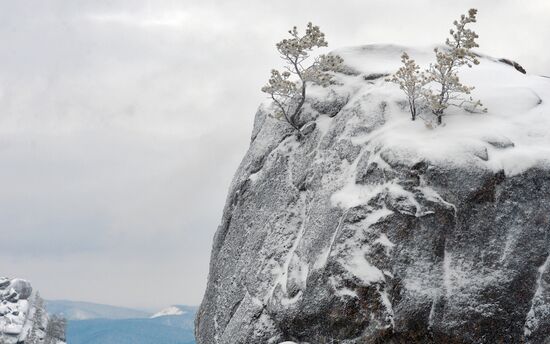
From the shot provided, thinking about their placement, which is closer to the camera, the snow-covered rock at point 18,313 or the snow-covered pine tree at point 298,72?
the snow-covered pine tree at point 298,72

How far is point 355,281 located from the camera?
14.9 m

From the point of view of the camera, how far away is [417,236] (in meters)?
14.7

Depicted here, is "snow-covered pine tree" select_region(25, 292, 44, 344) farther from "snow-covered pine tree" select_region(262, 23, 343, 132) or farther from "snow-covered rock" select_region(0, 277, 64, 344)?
"snow-covered pine tree" select_region(262, 23, 343, 132)

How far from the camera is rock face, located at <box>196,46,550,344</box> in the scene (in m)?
14.2

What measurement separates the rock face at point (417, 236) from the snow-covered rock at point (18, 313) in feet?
267

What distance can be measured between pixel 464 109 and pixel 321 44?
5691 mm

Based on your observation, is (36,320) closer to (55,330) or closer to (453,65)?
(55,330)

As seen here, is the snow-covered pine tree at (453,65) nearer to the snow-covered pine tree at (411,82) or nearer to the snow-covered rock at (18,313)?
the snow-covered pine tree at (411,82)

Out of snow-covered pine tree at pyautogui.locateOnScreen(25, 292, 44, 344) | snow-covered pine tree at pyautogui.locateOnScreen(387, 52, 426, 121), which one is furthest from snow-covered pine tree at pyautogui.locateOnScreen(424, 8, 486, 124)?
snow-covered pine tree at pyautogui.locateOnScreen(25, 292, 44, 344)

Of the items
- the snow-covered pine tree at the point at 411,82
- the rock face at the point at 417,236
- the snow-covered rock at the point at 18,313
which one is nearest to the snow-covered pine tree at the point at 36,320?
the snow-covered rock at the point at 18,313

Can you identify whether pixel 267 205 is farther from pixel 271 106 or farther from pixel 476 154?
pixel 476 154

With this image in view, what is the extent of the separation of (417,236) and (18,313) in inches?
3671

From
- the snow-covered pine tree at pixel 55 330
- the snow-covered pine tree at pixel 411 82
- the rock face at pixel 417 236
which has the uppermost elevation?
the snow-covered pine tree at pixel 411 82

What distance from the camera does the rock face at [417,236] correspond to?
14164 mm
